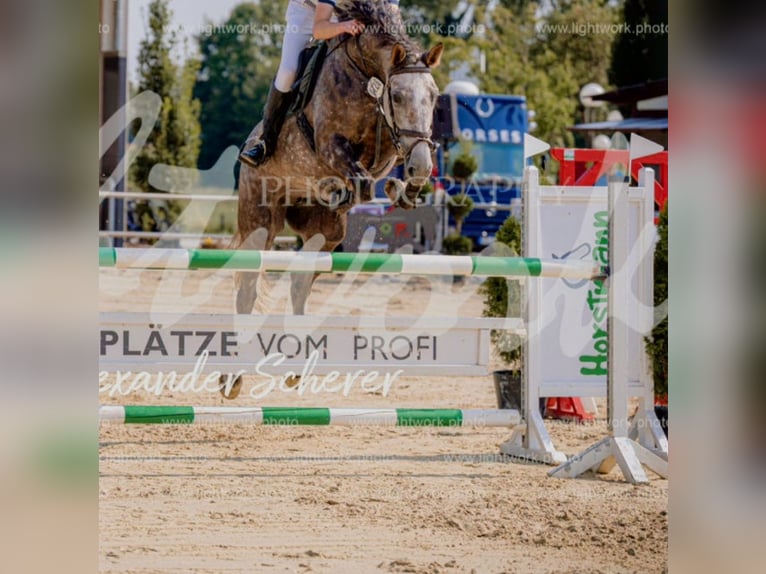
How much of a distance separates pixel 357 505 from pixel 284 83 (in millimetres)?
2062

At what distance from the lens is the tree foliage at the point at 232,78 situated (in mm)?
30438

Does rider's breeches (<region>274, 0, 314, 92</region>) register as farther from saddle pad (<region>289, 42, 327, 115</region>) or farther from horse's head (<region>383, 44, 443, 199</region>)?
horse's head (<region>383, 44, 443, 199</region>)

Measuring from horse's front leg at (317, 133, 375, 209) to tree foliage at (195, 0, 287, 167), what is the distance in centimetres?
2522

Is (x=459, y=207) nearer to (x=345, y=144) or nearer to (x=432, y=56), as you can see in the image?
(x=345, y=144)

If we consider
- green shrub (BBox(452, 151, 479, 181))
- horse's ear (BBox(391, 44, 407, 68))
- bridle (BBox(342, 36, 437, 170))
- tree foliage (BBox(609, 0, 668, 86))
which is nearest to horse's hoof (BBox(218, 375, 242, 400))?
bridle (BBox(342, 36, 437, 170))

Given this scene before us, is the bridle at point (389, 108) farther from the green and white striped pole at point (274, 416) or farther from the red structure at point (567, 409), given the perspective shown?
the red structure at point (567, 409)

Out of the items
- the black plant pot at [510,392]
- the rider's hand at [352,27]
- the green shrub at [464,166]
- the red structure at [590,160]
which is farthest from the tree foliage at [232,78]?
the rider's hand at [352,27]

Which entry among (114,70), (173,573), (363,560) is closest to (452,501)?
(363,560)
